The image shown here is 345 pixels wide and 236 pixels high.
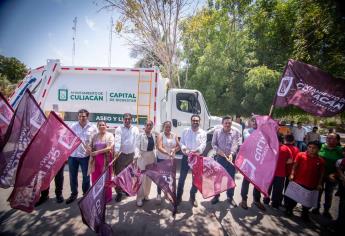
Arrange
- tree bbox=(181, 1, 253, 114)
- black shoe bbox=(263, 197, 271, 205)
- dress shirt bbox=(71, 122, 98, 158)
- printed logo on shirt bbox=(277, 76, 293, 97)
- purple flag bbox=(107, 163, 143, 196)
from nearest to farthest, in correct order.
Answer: printed logo on shirt bbox=(277, 76, 293, 97) < purple flag bbox=(107, 163, 143, 196) < dress shirt bbox=(71, 122, 98, 158) < black shoe bbox=(263, 197, 271, 205) < tree bbox=(181, 1, 253, 114)

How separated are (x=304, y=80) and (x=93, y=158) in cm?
428

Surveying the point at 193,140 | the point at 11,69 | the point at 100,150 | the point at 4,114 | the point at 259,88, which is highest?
the point at 11,69

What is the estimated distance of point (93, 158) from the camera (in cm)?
466

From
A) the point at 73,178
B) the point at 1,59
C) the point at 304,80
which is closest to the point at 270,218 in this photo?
the point at 304,80

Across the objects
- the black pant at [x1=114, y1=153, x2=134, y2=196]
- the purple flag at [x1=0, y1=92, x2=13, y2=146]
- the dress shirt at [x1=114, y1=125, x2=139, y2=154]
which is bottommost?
the black pant at [x1=114, y1=153, x2=134, y2=196]

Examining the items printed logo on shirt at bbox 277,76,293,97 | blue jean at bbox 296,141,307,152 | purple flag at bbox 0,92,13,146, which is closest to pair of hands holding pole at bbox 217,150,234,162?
printed logo on shirt at bbox 277,76,293,97

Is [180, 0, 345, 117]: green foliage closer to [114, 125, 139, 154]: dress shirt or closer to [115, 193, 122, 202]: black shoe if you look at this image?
[114, 125, 139, 154]: dress shirt

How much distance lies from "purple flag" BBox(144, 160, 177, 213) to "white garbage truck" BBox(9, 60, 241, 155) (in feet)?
8.16

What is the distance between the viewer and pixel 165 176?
4.46 m

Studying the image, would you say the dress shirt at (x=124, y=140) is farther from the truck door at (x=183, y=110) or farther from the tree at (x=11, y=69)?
the tree at (x=11, y=69)

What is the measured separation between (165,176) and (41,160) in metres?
2.21

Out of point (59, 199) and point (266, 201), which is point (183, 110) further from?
point (59, 199)

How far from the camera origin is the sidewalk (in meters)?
3.76

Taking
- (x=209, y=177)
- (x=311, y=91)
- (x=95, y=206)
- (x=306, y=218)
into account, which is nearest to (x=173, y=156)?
(x=209, y=177)
